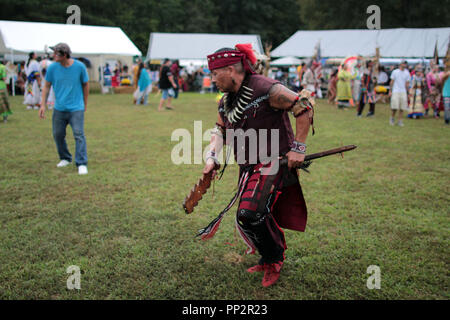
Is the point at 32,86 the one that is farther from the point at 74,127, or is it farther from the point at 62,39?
the point at 74,127

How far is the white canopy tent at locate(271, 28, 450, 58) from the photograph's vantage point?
26328mm

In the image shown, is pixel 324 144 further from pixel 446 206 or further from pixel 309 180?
pixel 446 206

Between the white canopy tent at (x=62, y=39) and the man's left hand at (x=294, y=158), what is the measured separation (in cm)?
2050

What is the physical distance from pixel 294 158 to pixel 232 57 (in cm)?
84

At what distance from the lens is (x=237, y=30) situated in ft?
182

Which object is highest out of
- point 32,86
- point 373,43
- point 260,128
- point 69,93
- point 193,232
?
point 373,43

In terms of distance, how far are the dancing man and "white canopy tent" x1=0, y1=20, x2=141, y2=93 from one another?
2009cm

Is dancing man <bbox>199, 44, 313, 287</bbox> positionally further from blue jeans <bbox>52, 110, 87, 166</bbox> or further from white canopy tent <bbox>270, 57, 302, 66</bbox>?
white canopy tent <bbox>270, 57, 302, 66</bbox>

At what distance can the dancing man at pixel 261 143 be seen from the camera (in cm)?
272

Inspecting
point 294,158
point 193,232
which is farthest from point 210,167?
point 193,232

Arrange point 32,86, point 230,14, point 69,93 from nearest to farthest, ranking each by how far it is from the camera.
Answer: point 69,93, point 32,86, point 230,14

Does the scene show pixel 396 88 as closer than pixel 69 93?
No

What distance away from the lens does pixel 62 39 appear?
22.3 metres
